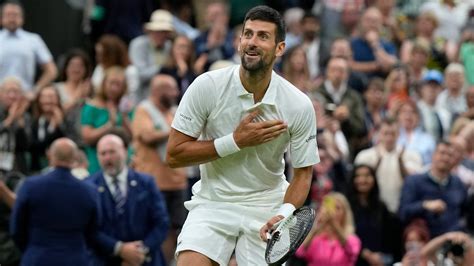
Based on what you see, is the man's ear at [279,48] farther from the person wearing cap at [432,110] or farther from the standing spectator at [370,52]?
the standing spectator at [370,52]

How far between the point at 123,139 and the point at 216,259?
469 centimetres

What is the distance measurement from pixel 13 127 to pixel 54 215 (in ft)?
9.71

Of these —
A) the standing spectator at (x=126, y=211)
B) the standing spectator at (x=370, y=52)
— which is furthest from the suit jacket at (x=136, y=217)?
the standing spectator at (x=370, y=52)

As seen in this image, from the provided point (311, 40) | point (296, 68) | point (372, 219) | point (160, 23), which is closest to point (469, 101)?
point (296, 68)

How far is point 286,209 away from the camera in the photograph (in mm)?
9625

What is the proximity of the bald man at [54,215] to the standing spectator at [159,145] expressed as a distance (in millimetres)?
2503

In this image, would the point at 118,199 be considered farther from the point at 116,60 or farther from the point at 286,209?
the point at 116,60

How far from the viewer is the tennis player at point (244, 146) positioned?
31.6 ft

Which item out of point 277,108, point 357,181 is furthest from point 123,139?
point 277,108

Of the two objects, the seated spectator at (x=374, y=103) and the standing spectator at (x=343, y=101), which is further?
the seated spectator at (x=374, y=103)

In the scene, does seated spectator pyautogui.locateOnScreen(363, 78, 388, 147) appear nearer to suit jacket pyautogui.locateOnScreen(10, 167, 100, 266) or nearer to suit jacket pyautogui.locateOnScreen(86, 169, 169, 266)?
suit jacket pyautogui.locateOnScreen(86, 169, 169, 266)

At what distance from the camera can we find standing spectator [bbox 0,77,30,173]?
49.7 feet

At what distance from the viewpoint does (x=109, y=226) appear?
1338cm

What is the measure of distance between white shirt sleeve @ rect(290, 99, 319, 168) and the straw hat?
8.06m
